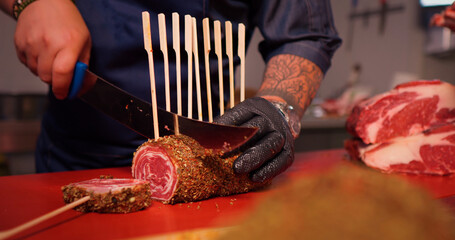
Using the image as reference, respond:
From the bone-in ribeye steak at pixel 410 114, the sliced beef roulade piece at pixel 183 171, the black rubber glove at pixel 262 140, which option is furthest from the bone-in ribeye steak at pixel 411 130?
the sliced beef roulade piece at pixel 183 171

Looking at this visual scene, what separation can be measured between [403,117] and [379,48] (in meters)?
5.43

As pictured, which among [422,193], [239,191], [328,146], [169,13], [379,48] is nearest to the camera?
[422,193]

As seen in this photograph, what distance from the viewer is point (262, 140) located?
132 cm

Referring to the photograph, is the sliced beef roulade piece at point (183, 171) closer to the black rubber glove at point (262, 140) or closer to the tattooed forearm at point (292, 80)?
the black rubber glove at point (262, 140)

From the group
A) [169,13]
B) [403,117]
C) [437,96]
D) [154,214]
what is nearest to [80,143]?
[169,13]

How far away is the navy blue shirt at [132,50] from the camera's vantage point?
5.62 ft

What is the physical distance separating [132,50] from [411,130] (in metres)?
1.43

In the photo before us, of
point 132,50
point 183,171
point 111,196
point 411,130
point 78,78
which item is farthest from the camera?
point 411,130

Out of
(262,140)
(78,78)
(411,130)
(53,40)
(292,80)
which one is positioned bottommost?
(411,130)

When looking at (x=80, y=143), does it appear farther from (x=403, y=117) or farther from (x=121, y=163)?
(x=403, y=117)

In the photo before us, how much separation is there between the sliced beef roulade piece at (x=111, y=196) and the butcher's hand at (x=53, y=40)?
1.43 feet

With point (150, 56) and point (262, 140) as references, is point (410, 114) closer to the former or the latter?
point (262, 140)

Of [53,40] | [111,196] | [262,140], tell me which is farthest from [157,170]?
[53,40]

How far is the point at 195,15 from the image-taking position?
179 centimetres
